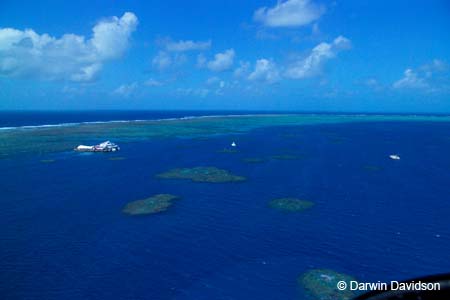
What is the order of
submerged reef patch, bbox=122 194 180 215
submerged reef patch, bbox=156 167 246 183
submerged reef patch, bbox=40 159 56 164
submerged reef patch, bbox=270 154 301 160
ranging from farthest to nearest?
1. submerged reef patch, bbox=270 154 301 160
2. submerged reef patch, bbox=40 159 56 164
3. submerged reef patch, bbox=156 167 246 183
4. submerged reef patch, bbox=122 194 180 215

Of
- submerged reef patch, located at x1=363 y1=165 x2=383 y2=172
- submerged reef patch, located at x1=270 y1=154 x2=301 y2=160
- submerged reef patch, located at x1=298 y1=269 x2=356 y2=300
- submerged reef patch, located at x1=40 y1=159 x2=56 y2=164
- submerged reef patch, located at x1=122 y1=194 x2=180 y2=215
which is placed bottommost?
submerged reef patch, located at x1=298 y1=269 x2=356 y2=300

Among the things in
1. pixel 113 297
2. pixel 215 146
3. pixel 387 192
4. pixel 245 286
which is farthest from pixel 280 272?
pixel 215 146

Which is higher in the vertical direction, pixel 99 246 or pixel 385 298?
pixel 385 298

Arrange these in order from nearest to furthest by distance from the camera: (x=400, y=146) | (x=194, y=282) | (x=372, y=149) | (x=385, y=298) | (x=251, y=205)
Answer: (x=385, y=298)
(x=194, y=282)
(x=251, y=205)
(x=372, y=149)
(x=400, y=146)

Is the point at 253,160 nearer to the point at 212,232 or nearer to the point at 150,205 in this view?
the point at 150,205

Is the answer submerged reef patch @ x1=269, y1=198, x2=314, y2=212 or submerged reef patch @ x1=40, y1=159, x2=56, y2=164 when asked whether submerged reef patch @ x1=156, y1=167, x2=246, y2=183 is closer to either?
submerged reef patch @ x1=269, y1=198, x2=314, y2=212

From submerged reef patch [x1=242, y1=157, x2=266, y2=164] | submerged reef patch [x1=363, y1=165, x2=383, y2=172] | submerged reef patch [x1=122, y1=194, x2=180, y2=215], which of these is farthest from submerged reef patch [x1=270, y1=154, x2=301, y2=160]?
submerged reef patch [x1=122, y1=194, x2=180, y2=215]

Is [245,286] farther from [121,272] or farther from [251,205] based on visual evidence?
[251,205]

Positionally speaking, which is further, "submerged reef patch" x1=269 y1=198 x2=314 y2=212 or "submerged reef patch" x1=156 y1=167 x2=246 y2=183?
"submerged reef patch" x1=156 y1=167 x2=246 y2=183
